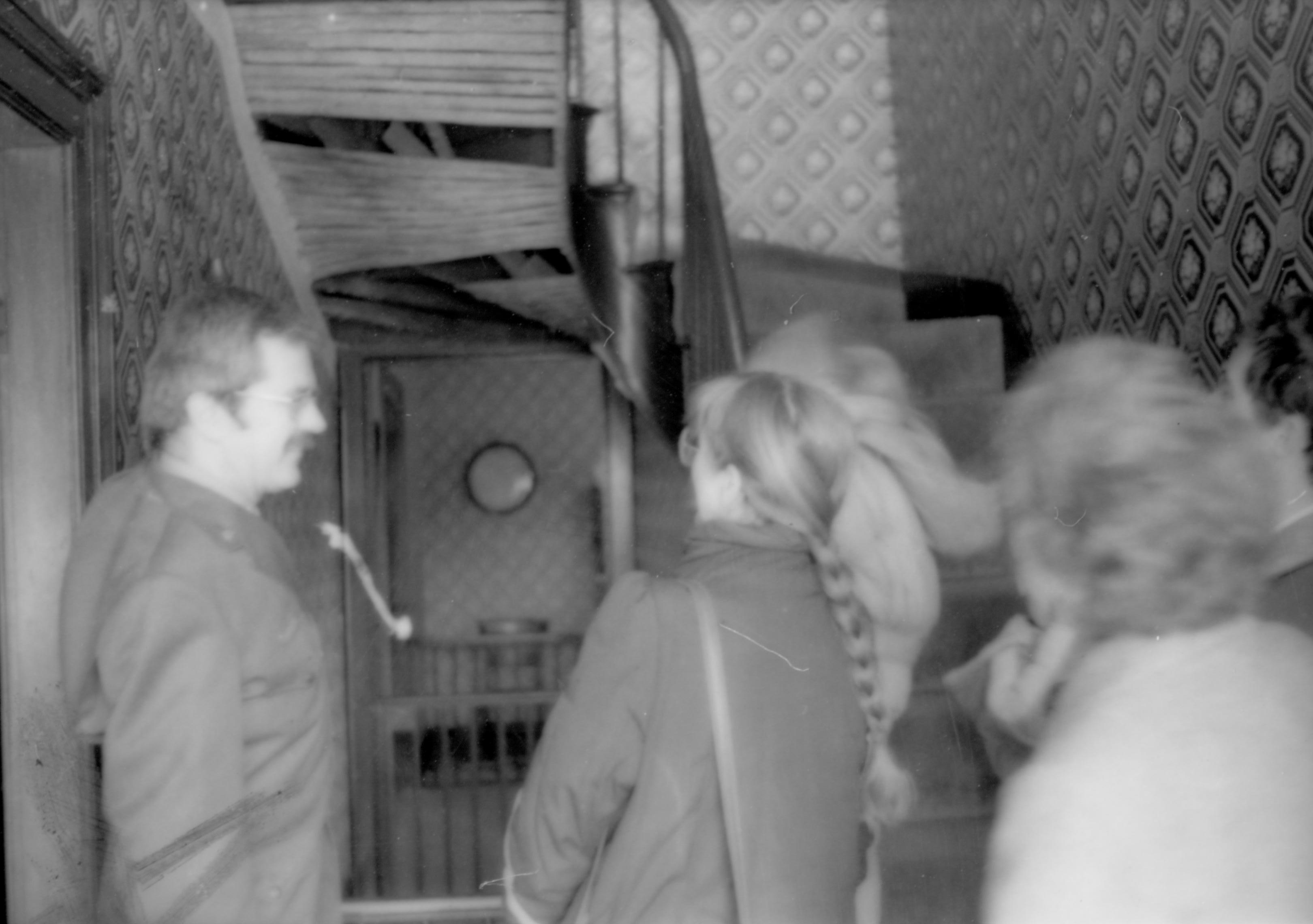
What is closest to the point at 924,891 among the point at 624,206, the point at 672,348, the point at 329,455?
the point at 672,348

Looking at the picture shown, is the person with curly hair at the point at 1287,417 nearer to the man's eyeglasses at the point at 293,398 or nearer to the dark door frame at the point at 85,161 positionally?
the man's eyeglasses at the point at 293,398

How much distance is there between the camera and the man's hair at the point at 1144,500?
2.42ft

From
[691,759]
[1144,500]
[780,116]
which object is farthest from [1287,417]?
[780,116]

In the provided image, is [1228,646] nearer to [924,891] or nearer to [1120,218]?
[924,891]

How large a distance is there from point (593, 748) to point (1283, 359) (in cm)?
86

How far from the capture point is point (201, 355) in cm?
112

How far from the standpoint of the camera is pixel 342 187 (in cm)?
243

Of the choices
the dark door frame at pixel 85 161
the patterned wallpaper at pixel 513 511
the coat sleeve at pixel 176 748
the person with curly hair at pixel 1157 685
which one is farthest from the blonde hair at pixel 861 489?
the patterned wallpaper at pixel 513 511

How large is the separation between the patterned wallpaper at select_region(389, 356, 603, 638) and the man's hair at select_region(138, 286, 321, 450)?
3.52 meters

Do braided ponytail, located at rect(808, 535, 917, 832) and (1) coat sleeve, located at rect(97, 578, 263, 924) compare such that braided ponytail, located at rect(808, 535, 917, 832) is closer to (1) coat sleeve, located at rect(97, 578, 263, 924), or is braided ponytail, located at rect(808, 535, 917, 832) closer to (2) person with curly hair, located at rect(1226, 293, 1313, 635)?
(2) person with curly hair, located at rect(1226, 293, 1313, 635)

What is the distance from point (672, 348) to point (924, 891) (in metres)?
1.55

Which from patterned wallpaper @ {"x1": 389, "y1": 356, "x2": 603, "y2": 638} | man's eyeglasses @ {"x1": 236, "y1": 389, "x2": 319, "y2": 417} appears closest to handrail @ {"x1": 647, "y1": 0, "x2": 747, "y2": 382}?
man's eyeglasses @ {"x1": 236, "y1": 389, "x2": 319, "y2": 417}

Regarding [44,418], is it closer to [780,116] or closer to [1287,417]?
[1287,417]

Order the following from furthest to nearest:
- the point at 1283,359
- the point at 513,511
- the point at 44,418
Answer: the point at 513,511 < the point at 44,418 < the point at 1283,359
